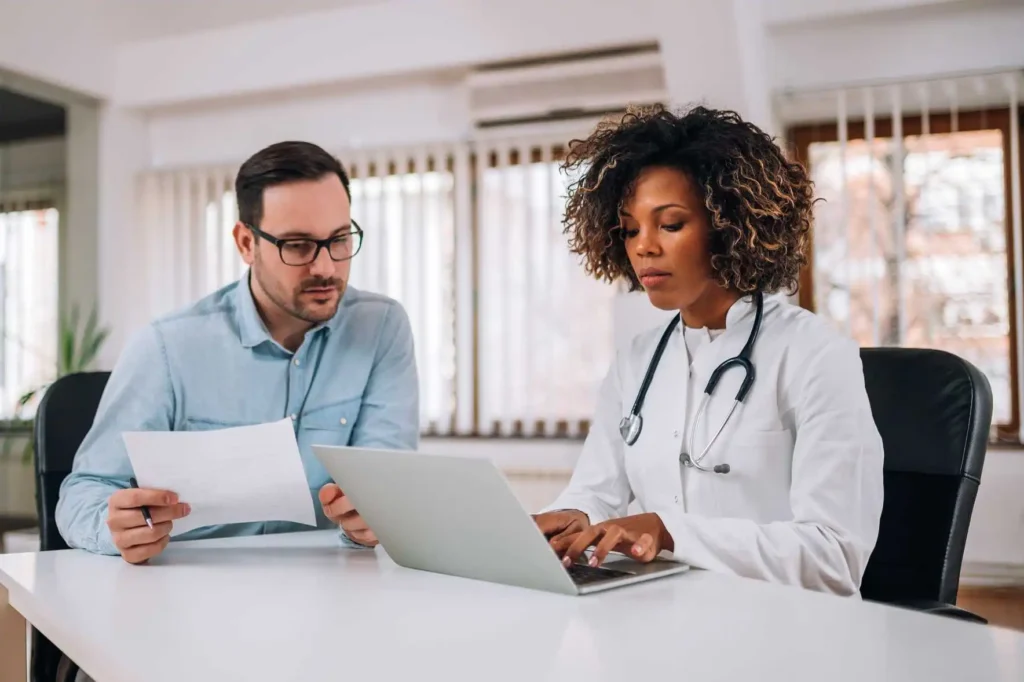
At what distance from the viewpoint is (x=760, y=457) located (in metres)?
1.49

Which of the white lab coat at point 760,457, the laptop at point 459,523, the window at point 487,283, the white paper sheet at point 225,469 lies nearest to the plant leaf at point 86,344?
the window at point 487,283

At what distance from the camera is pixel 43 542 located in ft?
5.92

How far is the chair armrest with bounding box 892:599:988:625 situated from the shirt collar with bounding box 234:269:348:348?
1164mm

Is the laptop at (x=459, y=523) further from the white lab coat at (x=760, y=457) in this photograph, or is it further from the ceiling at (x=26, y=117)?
the ceiling at (x=26, y=117)

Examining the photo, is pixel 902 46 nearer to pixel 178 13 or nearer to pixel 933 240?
pixel 933 240

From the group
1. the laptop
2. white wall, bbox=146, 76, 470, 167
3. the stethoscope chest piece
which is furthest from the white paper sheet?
white wall, bbox=146, 76, 470, 167

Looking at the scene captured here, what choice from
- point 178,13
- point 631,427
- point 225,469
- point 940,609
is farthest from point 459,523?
point 178,13

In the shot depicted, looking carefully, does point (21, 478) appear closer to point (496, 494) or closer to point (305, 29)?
point (305, 29)

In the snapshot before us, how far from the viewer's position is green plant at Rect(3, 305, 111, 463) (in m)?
4.55

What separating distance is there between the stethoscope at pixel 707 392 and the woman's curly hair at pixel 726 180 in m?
0.08

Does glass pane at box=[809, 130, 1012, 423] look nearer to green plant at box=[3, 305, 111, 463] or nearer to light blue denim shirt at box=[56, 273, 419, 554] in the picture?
light blue denim shirt at box=[56, 273, 419, 554]

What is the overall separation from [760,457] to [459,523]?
0.56 meters

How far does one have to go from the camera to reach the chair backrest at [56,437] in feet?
5.92

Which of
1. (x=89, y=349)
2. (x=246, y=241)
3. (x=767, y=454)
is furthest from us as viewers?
(x=89, y=349)
